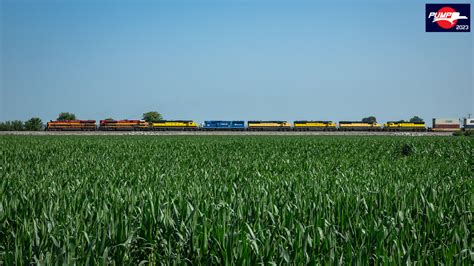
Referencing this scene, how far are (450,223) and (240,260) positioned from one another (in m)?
3.44

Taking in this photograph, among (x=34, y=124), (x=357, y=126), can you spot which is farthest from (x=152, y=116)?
(x=357, y=126)

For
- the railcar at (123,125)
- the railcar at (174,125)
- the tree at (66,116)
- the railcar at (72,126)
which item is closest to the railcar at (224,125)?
the railcar at (174,125)

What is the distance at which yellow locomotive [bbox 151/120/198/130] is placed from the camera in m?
85.6

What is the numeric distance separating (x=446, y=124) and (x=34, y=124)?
91.3 m

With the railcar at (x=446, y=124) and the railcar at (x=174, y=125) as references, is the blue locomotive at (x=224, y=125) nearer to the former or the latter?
the railcar at (x=174, y=125)

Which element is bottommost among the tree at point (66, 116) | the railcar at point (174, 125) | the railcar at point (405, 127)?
the railcar at point (405, 127)

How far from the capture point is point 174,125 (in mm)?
86625

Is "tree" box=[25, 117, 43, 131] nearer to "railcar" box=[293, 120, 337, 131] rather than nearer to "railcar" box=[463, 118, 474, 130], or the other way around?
"railcar" box=[293, 120, 337, 131]

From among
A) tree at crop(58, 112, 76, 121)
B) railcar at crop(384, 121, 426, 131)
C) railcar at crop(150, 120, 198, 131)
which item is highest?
tree at crop(58, 112, 76, 121)

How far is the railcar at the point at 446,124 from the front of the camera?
324ft

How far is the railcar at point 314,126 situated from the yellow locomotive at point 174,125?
19991 mm

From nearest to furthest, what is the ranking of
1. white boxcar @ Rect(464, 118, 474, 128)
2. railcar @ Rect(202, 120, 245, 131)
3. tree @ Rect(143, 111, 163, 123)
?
railcar @ Rect(202, 120, 245, 131), white boxcar @ Rect(464, 118, 474, 128), tree @ Rect(143, 111, 163, 123)

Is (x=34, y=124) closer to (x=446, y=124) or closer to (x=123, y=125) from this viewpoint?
(x=123, y=125)

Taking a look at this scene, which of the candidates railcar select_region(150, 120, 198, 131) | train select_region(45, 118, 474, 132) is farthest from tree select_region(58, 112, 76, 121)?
railcar select_region(150, 120, 198, 131)
